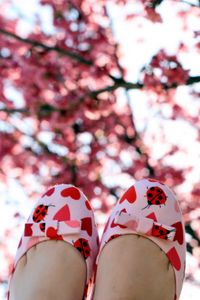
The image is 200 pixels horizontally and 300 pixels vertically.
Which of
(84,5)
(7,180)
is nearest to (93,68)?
(84,5)

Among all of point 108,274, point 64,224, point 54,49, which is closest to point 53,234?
point 64,224

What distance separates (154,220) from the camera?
142 centimetres

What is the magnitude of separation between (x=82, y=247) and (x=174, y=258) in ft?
0.57

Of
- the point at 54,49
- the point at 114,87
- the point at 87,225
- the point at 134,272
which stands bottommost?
the point at 134,272

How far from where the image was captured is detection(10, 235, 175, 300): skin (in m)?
1.36

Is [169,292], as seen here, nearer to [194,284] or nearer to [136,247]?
[136,247]

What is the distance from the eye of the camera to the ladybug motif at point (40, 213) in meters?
1.48

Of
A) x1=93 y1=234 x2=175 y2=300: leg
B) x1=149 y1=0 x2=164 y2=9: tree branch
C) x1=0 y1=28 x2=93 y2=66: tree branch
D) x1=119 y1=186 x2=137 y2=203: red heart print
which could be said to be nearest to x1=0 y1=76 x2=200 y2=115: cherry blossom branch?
x1=0 y1=28 x2=93 y2=66: tree branch

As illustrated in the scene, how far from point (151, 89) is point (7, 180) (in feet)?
3.22

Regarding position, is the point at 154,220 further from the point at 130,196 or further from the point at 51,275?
the point at 51,275

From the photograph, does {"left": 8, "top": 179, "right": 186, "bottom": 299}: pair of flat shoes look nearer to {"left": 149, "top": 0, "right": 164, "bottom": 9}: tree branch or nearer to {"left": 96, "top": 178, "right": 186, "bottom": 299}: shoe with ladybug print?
{"left": 96, "top": 178, "right": 186, "bottom": 299}: shoe with ladybug print

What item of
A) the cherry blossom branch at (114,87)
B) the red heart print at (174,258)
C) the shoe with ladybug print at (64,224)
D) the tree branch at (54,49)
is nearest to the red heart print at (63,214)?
the shoe with ladybug print at (64,224)

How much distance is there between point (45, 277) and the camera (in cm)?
140

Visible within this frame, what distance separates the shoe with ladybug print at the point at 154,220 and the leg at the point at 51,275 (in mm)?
60
